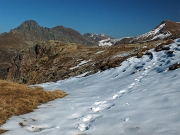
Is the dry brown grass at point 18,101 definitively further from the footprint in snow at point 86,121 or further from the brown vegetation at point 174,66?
the brown vegetation at point 174,66

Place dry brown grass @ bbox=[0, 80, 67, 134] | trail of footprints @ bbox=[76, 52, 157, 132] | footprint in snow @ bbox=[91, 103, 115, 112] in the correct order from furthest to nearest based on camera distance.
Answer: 1. footprint in snow @ bbox=[91, 103, 115, 112]
2. dry brown grass @ bbox=[0, 80, 67, 134]
3. trail of footprints @ bbox=[76, 52, 157, 132]

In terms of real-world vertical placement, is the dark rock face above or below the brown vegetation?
above

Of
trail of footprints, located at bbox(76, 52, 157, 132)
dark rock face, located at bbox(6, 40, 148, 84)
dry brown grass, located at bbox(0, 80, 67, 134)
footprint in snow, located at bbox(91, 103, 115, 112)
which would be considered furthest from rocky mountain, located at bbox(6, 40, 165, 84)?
footprint in snow, located at bbox(91, 103, 115, 112)

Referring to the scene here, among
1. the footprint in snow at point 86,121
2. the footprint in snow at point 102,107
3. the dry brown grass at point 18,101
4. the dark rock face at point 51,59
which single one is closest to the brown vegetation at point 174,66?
the footprint in snow at point 102,107

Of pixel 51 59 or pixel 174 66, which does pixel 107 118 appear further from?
pixel 51 59

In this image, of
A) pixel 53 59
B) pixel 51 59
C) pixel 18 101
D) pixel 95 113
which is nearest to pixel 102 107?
pixel 95 113

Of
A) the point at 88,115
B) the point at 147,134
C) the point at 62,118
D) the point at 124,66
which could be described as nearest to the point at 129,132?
the point at 147,134

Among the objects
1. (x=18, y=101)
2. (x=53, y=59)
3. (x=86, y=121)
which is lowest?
(x=86, y=121)

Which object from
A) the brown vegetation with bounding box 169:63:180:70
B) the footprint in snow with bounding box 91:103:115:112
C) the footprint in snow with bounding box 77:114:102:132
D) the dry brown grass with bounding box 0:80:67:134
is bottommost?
the footprint in snow with bounding box 77:114:102:132

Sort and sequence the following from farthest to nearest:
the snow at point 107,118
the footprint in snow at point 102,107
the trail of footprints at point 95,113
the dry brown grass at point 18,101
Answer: the footprint in snow at point 102,107 < the dry brown grass at point 18,101 < the trail of footprints at point 95,113 < the snow at point 107,118

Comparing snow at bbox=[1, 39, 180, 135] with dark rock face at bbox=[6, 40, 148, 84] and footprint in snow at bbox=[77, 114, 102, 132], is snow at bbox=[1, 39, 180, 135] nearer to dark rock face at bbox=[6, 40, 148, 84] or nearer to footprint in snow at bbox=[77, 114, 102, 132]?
footprint in snow at bbox=[77, 114, 102, 132]

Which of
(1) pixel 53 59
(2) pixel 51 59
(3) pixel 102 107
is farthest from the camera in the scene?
(2) pixel 51 59

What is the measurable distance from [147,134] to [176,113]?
6.63 feet

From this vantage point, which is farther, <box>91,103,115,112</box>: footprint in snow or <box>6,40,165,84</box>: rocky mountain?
<box>6,40,165,84</box>: rocky mountain
